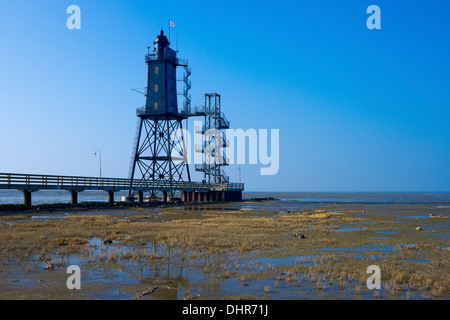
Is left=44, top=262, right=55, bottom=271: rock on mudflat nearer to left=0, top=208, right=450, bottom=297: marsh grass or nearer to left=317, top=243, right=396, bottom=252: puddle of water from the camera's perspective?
left=0, top=208, right=450, bottom=297: marsh grass

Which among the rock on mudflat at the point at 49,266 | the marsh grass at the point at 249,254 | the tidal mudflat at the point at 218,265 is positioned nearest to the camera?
the tidal mudflat at the point at 218,265

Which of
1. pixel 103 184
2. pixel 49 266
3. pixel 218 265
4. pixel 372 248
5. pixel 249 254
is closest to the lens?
pixel 49 266

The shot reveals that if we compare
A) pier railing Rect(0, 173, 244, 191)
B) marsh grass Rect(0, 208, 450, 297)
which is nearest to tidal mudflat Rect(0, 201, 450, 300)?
marsh grass Rect(0, 208, 450, 297)

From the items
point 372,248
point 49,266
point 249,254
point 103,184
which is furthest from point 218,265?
point 103,184

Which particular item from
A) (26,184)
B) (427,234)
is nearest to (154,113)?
(26,184)

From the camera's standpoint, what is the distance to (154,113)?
55375mm

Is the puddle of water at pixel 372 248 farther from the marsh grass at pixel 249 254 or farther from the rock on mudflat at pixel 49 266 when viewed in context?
the rock on mudflat at pixel 49 266

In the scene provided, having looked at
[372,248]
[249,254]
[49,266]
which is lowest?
[372,248]

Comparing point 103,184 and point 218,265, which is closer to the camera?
point 218,265

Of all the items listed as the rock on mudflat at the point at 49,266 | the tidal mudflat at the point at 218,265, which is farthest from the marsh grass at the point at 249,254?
the rock on mudflat at the point at 49,266

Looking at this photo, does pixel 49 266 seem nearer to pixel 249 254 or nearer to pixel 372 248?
pixel 249 254

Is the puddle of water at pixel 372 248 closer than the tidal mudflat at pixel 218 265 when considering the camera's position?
No
